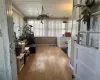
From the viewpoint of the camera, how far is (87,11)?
1.82 m

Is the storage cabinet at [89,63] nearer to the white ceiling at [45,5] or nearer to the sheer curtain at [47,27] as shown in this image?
the white ceiling at [45,5]

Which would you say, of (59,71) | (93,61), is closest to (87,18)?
(93,61)

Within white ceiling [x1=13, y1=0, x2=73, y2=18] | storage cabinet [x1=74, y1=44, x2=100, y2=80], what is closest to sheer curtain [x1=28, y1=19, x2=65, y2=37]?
white ceiling [x1=13, y1=0, x2=73, y2=18]

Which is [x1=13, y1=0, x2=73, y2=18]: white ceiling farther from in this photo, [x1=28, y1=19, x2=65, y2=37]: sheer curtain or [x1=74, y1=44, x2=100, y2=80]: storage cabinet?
[x1=28, y1=19, x2=65, y2=37]: sheer curtain

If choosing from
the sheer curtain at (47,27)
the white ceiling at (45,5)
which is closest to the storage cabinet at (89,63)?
the white ceiling at (45,5)

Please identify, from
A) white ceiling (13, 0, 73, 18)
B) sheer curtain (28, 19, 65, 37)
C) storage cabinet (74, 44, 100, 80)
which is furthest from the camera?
sheer curtain (28, 19, 65, 37)

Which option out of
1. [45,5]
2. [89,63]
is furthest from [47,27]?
[89,63]

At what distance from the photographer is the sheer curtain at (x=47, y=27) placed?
28.8 ft

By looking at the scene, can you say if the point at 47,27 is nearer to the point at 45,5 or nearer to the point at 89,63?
the point at 45,5

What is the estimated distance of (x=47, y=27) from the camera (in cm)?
885

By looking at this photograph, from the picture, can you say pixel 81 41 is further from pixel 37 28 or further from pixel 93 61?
pixel 37 28

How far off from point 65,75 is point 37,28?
642cm

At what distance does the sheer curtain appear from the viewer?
8.79 metres

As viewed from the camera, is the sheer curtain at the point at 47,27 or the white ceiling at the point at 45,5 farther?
the sheer curtain at the point at 47,27
